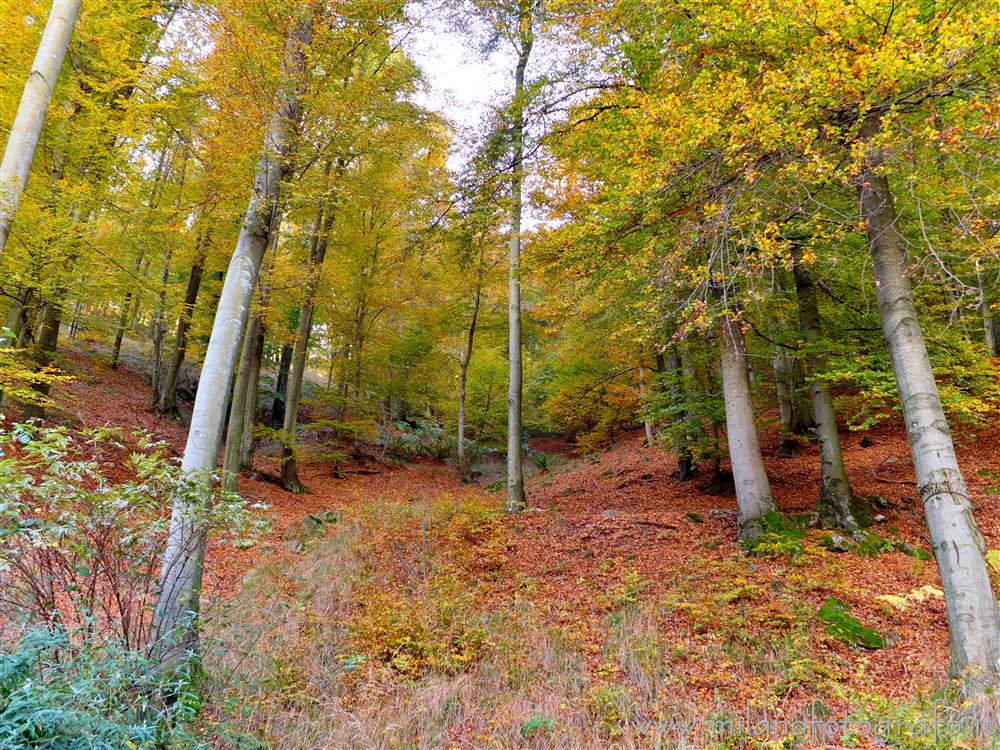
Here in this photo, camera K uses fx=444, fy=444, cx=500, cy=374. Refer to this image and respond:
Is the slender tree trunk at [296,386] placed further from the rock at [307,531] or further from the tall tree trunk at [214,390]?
the tall tree trunk at [214,390]

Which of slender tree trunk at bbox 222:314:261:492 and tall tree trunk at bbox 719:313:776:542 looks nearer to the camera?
tall tree trunk at bbox 719:313:776:542

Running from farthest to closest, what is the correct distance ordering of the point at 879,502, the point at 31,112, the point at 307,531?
the point at 307,531 < the point at 879,502 < the point at 31,112

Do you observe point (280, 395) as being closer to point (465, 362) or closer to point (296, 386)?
point (296, 386)

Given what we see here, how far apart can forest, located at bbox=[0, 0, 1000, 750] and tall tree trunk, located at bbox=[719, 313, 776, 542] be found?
0.17 feet

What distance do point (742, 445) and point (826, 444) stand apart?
1.25 meters

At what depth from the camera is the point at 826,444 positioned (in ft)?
22.4

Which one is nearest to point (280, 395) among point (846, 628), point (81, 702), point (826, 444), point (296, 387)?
point (296, 387)

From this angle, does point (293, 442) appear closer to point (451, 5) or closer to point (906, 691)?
point (451, 5)

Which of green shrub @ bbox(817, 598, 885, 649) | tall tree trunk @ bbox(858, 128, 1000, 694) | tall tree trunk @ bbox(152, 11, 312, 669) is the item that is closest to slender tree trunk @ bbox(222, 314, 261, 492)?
tall tree trunk @ bbox(152, 11, 312, 669)

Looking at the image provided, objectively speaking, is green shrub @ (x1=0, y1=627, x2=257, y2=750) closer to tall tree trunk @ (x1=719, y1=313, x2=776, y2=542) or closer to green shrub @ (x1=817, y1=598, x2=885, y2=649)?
green shrub @ (x1=817, y1=598, x2=885, y2=649)

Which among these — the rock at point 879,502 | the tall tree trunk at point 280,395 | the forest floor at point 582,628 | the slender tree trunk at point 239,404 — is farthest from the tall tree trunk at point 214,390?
the tall tree trunk at point 280,395

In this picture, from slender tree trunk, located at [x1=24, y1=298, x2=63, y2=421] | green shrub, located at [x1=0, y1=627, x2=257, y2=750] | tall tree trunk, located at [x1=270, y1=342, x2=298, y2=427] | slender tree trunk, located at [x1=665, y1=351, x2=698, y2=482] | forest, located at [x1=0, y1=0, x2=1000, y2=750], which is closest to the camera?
green shrub, located at [x1=0, y1=627, x2=257, y2=750]

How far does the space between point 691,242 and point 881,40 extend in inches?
78.4

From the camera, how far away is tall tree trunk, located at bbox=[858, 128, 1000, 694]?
3.38 m
